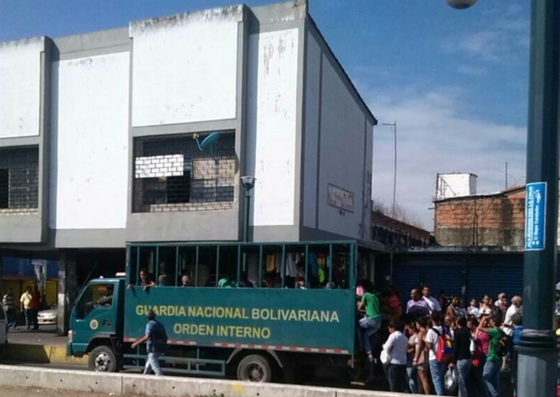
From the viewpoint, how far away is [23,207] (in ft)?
76.5

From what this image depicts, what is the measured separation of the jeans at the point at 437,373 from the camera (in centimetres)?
1213

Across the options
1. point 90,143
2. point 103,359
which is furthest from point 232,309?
point 90,143

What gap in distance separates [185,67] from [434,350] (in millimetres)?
11566

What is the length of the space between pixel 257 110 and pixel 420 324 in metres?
9.03

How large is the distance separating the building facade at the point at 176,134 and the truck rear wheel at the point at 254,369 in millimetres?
5700

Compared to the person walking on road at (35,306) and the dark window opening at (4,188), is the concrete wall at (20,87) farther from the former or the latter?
the person walking on road at (35,306)

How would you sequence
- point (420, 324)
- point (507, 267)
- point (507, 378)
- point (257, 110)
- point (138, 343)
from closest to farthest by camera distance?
point (420, 324) → point (138, 343) → point (507, 378) → point (257, 110) → point (507, 267)

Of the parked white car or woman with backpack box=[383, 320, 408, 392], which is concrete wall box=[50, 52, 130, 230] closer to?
the parked white car

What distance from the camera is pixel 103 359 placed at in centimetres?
1496

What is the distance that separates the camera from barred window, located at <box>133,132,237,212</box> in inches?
797

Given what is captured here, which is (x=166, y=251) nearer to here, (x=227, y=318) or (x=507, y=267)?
(x=227, y=318)

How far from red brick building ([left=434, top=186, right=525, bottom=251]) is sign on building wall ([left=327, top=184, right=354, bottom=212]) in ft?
44.5

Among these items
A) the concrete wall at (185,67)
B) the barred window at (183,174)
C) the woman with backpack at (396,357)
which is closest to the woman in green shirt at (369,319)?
the woman with backpack at (396,357)

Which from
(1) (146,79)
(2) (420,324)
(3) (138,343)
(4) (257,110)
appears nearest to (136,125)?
(1) (146,79)
